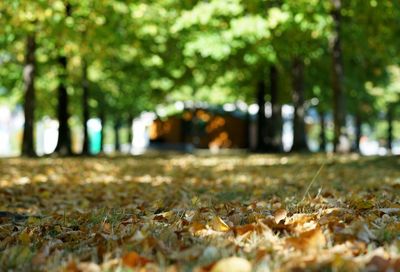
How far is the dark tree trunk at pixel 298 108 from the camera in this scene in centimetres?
2284

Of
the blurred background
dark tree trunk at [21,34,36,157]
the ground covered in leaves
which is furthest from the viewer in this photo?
dark tree trunk at [21,34,36,157]

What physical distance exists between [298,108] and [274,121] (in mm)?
3318

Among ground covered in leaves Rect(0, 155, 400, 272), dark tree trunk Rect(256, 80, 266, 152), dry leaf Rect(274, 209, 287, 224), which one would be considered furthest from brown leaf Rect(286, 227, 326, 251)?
dark tree trunk Rect(256, 80, 266, 152)

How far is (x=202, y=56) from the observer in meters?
23.5

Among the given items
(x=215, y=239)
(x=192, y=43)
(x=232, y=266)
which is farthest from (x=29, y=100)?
(x=232, y=266)

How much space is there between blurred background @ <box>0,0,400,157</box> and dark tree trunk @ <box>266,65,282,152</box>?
2.4 inches

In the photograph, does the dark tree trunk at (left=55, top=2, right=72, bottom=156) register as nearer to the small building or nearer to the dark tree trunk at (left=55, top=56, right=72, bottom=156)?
the dark tree trunk at (left=55, top=56, right=72, bottom=156)

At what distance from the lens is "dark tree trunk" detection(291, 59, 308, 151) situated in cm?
2284

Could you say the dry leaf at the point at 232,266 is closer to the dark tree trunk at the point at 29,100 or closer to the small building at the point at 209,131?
the dark tree trunk at the point at 29,100

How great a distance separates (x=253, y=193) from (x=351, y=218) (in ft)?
11.8

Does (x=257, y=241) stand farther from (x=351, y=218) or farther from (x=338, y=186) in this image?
(x=338, y=186)

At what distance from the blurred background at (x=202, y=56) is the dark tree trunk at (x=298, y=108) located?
42 millimetres

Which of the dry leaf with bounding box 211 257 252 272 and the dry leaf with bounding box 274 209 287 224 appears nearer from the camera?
the dry leaf with bounding box 211 257 252 272

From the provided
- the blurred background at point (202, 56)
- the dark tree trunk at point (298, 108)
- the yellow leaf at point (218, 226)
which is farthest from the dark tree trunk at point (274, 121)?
the yellow leaf at point (218, 226)
